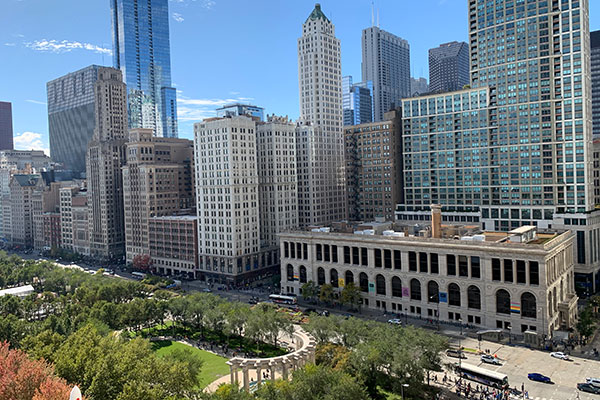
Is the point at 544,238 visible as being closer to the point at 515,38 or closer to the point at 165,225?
the point at 515,38

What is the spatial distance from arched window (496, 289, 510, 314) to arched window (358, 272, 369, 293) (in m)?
34.4

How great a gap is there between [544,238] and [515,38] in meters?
81.4

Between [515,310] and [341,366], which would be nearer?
[341,366]

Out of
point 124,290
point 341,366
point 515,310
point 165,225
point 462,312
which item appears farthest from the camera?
point 165,225

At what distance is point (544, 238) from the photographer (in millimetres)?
121375

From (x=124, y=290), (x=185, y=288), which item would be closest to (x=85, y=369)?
(x=124, y=290)

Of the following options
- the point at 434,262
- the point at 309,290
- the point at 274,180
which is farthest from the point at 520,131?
the point at 309,290

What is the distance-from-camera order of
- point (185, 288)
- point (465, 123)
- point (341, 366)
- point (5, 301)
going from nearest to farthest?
point (341, 366), point (5, 301), point (185, 288), point (465, 123)

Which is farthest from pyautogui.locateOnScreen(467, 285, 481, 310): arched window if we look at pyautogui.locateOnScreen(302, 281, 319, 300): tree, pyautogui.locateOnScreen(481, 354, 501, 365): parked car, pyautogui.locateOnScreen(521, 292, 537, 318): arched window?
pyautogui.locateOnScreen(302, 281, 319, 300): tree

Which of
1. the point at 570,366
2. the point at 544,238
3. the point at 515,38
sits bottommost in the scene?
the point at 570,366

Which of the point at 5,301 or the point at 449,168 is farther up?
the point at 449,168

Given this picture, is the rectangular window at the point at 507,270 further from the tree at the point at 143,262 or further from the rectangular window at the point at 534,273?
the tree at the point at 143,262

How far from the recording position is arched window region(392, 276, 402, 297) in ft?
413

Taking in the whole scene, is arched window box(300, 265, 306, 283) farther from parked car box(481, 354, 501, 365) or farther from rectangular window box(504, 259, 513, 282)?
parked car box(481, 354, 501, 365)
